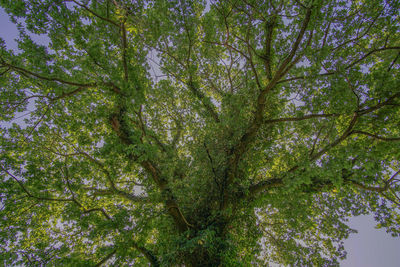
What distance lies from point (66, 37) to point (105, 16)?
4.03 ft

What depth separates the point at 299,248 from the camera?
7953mm

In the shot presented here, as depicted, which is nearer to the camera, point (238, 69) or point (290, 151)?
point (290, 151)

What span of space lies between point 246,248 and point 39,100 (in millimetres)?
8152

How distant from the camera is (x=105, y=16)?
17.1 feet

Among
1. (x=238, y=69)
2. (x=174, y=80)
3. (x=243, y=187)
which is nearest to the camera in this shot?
(x=243, y=187)

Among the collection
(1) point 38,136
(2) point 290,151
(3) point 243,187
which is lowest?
(3) point 243,187

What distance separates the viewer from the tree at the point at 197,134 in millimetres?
4797

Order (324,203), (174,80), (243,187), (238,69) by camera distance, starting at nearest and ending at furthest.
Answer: (243,187)
(324,203)
(174,80)
(238,69)

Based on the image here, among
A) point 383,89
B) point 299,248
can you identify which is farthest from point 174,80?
point 299,248

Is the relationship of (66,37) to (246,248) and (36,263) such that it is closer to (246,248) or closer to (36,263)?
(36,263)

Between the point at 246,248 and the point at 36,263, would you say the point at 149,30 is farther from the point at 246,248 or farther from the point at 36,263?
the point at 246,248

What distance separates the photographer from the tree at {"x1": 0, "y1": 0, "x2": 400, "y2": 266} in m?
4.80

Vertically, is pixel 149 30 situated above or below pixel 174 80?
below

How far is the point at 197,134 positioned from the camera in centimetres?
684
